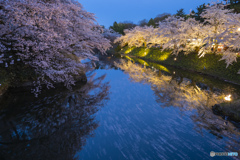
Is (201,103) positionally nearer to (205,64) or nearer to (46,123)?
(46,123)

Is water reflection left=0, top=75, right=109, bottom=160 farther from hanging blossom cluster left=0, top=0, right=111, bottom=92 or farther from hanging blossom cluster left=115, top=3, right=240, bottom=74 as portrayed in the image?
hanging blossom cluster left=115, top=3, right=240, bottom=74

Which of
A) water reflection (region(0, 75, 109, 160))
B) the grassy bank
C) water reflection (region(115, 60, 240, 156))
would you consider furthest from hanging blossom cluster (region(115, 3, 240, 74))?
water reflection (region(0, 75, 109, 160))

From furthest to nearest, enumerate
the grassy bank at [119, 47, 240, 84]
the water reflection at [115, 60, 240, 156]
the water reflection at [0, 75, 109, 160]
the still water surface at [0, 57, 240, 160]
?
the grassy bank at [119, 47, 240, 84], the water reflection at [115, 60, 240, 156], the still water surface at [0, 57, 240, 160], the water reflection at [0, 75, 109, 160]

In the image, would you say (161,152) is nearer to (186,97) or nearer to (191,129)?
(191,129)

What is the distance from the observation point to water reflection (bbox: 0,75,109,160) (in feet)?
18.7

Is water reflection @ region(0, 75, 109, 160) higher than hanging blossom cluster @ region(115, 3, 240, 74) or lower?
lower

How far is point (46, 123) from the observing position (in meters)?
7.54

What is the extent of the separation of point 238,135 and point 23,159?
943 cm

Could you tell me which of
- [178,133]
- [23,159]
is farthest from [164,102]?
[23,159]

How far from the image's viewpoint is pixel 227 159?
5.68m

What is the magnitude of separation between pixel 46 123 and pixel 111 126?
11.0 feet

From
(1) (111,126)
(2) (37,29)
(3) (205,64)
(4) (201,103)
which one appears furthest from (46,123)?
(3) (205,64)

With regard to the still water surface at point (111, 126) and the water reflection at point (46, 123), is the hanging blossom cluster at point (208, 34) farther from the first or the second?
the water reflection at point (46, 123)

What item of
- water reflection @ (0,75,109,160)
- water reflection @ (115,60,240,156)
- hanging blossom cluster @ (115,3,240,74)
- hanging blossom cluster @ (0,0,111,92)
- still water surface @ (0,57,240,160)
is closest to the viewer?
water reflection @ (0,75,109,160)
